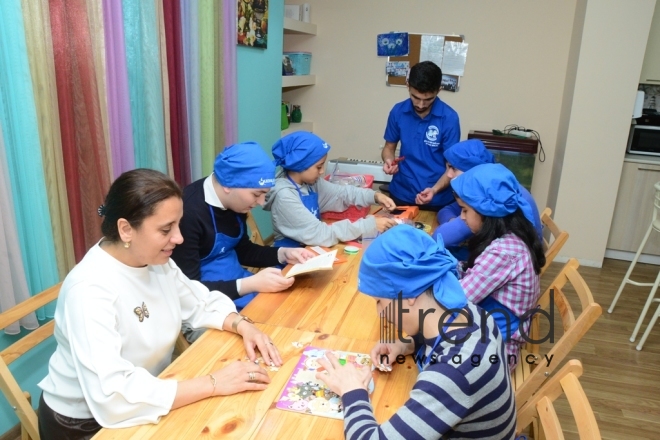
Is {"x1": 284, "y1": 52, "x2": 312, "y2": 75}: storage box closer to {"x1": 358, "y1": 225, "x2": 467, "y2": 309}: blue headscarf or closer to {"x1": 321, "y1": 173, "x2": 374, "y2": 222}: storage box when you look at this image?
{"x1": 321, "y1": 173, "x2": 374, "y2": 222}: storage box

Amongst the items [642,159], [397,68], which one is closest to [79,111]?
[397,68]

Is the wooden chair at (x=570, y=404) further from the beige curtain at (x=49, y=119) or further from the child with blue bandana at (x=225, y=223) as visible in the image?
the beige curtain at (x=49, y=119)

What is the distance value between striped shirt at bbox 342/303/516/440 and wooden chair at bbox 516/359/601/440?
11 centimetres

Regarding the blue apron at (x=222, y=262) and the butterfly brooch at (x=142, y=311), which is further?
the blue apron at (x=222, y=262)

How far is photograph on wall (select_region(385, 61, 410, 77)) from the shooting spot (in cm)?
491

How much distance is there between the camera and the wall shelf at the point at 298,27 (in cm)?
443

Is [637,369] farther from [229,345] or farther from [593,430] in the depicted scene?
[229,345]

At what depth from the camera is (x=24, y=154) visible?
76.0 inches

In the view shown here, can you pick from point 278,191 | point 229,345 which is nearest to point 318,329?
point 229,345

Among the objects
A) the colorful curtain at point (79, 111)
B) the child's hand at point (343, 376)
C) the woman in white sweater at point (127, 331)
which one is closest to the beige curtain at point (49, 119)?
the colorful curtain at point (79, 111)

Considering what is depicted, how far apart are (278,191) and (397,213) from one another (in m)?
0.77

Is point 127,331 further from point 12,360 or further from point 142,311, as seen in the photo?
point 12,360

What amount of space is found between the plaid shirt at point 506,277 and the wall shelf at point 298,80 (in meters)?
3.18

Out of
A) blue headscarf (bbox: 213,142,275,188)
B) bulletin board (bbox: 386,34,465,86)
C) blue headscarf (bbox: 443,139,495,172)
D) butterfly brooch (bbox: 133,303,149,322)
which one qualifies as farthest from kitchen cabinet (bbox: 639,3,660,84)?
butterfly brooch (bbox: 133,303,149,322)
